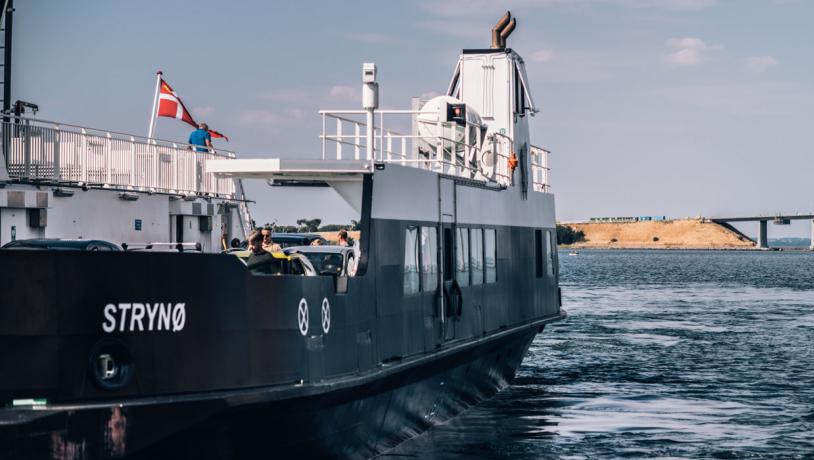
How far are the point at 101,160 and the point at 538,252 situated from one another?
314 inches

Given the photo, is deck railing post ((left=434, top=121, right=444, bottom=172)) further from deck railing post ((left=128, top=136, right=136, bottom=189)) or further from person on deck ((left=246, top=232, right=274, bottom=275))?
deck railing post ((left=128, top=136, right=136, bottom=189))

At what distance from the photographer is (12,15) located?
21.6 m

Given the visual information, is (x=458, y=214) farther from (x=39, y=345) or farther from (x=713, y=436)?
(x=39, y=345)

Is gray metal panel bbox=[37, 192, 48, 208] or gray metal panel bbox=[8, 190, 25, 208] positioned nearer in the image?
gray metal panel bbox=[8, 190, 25, 208]

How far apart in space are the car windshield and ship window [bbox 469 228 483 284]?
2763 mm

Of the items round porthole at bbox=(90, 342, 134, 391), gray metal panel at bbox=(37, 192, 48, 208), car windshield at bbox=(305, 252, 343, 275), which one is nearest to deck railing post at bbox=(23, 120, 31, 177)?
gray metal panel at bbox=(37, 192, 48, 208)

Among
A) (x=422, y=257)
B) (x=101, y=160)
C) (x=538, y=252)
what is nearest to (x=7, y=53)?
(x=101, y=160)

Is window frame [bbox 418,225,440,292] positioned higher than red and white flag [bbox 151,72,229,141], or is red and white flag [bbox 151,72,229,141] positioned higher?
red and white flag [bbox 151,72,229,141]

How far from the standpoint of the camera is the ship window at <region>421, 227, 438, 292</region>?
51.3 ft

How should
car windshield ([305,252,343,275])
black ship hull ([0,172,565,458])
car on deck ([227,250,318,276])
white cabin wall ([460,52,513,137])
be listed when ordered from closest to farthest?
black ship hull ([0,172,565,458]) < car on deck ([227,250,318,276]) < car windshield ([305,252,343,275]) < white cabin wall ([460,52,513,137])

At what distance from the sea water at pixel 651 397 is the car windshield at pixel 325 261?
248cm

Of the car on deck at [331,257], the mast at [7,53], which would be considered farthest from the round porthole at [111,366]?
the mast at [7,53]

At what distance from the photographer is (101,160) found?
66.7ft

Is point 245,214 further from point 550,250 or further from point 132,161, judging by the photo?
point 550,250
